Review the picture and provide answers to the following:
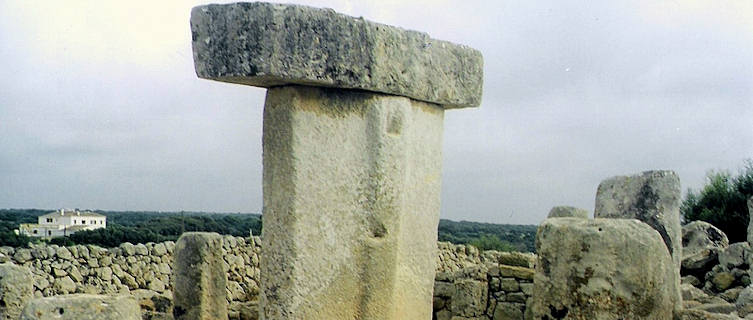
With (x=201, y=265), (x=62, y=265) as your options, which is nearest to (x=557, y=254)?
(x=201, y=265)

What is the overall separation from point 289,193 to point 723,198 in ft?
43.2

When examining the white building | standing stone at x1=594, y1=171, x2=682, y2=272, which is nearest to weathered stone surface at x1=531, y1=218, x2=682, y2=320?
standing stone at x1=594, y1=171, x2=682, y2=272

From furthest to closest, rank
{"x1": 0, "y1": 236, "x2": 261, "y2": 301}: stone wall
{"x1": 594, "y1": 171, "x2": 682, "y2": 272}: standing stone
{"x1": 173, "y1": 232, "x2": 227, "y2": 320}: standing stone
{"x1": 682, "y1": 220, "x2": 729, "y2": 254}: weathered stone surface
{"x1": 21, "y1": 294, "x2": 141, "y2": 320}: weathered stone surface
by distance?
1. {"x1": 682, "y1": 220, "x2": 729, "y2": 254}: weathered stone surface
2. {"x1": 0, "y1": 236, "x2": 261, "y2": 301}: stone wall
3. {"x1": 173, "y1": 232, "x2": 227, "y2": 320}: standing stone
4. {"x1": 594, "y1": 171, "x2": 682, "y2": 272}: standing stone
5. {"x1": 21, "y1": 294, "x2": 141, "y2": 320}: weathered stone surface

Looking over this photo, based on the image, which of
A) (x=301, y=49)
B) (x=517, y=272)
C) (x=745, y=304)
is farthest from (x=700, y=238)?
(x=301, y=49)

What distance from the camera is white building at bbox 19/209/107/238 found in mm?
26766

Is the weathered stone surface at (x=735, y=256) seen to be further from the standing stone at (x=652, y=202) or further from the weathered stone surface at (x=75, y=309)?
the weathered stone surface at (x=75, y=309)

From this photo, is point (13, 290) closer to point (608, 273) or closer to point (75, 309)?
point (75, 309)

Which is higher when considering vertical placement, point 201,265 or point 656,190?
point 656,190

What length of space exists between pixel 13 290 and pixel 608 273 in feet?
16.5

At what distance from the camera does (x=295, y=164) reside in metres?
6.38

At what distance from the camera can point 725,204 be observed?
1723cm

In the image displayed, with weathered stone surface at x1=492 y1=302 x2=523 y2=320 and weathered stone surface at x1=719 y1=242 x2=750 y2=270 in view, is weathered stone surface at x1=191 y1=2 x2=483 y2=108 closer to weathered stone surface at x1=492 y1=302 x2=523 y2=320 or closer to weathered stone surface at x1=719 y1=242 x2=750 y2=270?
weathered stone surface at x1=492 y1=302 x2=523 y2=320

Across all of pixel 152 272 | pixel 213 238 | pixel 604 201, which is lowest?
Answer: pixel 152 272

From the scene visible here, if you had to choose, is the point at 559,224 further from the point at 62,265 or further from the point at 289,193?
the point at 62,265
